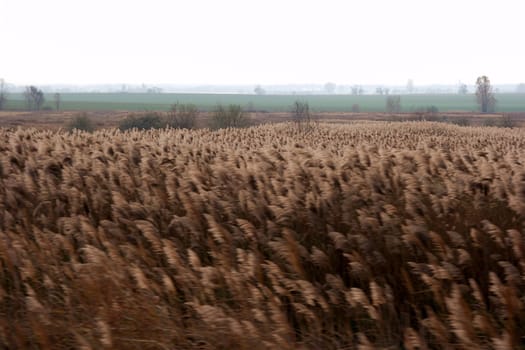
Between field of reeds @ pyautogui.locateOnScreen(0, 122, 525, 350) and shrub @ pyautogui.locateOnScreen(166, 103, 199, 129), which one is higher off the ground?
shrub @ pyautogui.locateOnScreen(166, 103, 199, 129)

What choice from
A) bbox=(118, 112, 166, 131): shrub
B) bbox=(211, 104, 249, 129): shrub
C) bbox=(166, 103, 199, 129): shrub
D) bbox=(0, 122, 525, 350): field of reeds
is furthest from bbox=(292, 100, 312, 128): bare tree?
bbox=(0, 122, 525, 350): field of reeds

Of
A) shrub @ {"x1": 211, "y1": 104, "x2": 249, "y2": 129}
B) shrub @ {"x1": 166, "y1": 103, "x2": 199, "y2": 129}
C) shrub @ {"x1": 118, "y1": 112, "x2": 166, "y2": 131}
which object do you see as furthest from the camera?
shrub @ {"x1": 166, "y1": 103, "x2": 199, "y2": 129}

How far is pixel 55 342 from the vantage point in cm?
428

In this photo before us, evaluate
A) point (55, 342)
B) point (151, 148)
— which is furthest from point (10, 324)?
point (151, 148)

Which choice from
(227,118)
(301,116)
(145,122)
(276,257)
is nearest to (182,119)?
(145,122)

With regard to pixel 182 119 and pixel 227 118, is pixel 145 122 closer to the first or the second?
pixel 182 119

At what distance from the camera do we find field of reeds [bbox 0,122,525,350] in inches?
161

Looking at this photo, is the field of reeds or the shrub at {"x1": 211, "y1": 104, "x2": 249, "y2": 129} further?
the shrub at {"x1": 211, "y1": 104, "x2": 249, "y2": 129}

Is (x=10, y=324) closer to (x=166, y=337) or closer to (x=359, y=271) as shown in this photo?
(x=166, y=337)

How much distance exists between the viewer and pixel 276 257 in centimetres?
534

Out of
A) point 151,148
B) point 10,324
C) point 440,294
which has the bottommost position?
point 10,324

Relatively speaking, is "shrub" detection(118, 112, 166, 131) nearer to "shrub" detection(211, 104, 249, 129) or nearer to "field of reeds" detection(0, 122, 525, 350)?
"shrub" detection(211, 104, 249, 129)

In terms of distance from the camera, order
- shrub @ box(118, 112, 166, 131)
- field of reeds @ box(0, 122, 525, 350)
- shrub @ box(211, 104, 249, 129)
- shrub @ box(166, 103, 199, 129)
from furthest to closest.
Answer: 1. shrub @ box(166, 103, 199, 129)
2. shrub @ box(118, 112, 166, 131)
3. shrub @ box(211, 104, 249, 129)
4. field of reeds @ box(0, 122, 525, 350)

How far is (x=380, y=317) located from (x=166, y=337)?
4.70 feet
